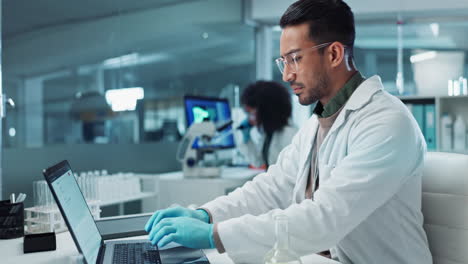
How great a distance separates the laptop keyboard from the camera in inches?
44.7

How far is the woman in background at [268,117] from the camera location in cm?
332

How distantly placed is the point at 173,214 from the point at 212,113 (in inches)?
72.7

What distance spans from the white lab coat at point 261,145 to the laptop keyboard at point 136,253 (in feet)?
6.88

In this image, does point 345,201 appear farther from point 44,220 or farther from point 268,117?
point 268,117

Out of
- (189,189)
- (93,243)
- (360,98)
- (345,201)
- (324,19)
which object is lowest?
(189,189)

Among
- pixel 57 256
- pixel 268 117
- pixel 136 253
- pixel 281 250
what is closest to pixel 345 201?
pixel 281 250

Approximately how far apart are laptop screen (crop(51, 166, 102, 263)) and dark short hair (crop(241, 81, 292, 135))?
2222 mm

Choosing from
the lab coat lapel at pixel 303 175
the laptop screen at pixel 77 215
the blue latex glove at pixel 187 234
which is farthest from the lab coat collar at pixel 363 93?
the laptop screen at pixel 77 215

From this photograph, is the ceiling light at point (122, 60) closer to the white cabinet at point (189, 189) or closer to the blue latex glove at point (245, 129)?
the white cabinet at point (189, 189)

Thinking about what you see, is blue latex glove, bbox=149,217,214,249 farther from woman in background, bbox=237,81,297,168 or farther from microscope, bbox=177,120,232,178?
woman in background, bbox=237,81,297,168

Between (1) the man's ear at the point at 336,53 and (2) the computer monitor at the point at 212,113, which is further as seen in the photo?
(2) the computer monitor at the point at 212,113

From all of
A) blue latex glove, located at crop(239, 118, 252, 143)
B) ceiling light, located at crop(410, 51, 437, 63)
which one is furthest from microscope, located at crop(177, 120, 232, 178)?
ceiling light, located at crop(410, 51, 437, 63)

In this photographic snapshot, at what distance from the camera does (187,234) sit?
1130mm

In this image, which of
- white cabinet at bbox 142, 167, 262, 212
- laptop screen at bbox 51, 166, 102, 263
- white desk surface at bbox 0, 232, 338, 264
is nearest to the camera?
laptop screen at bbox 51, 166, 102, 263
